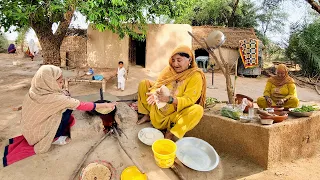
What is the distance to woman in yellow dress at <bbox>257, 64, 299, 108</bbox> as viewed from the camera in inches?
169

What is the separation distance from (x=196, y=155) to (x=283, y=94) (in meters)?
2.47

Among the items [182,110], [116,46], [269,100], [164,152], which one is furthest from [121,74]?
[164,152]

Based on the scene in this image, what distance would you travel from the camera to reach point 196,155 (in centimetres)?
309

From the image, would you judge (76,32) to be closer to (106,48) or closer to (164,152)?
(106,48)

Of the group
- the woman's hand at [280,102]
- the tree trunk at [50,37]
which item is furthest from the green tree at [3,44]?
the woman's hand at [280,102]

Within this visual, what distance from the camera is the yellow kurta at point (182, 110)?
2.94m

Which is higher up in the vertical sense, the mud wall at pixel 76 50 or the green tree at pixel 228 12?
Answer: the green tree at pixel 228 12

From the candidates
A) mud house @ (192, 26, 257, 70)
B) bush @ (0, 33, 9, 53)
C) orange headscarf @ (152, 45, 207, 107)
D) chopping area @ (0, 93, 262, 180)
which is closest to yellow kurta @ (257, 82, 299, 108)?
chopping area @ (0, 93, 262, 180)

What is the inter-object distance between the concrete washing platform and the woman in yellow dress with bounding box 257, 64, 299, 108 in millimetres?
823

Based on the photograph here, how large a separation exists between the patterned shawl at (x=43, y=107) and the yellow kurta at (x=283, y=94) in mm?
3638

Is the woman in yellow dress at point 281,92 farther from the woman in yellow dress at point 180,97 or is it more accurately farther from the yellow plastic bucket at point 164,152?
the yellow plastic bucket at point 164,152

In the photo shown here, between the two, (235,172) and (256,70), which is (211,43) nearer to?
(235,172)

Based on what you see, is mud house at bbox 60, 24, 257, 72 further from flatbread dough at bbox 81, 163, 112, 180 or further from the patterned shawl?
flatbread dough at bbox 81, 163, 112, 180

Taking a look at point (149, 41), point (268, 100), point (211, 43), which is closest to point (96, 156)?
point (211, 43)
